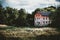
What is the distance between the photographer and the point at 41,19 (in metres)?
1.79

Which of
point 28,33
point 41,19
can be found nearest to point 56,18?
point 41,19

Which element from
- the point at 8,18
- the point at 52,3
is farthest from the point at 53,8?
the point at 8,18

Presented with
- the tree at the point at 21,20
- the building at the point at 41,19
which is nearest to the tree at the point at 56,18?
the building at the point at 41,19

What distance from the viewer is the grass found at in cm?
177

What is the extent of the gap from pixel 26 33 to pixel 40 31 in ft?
0.59

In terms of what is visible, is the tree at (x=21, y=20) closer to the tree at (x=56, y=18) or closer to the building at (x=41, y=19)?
the building at (x=41, y=19)

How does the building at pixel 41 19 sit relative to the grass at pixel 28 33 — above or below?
above

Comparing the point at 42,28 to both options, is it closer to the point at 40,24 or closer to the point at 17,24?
the point at 40,24

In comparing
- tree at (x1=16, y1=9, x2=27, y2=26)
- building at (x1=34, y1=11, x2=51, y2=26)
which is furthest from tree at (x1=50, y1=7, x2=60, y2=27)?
tree at (x1=16, y1=9, x2=27, y2=26)

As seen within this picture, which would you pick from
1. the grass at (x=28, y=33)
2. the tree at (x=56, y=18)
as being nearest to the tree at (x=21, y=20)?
the grass at (x=28, y=33)

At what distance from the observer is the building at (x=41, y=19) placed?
1793mm

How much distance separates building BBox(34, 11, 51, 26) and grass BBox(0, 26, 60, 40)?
0.07 m

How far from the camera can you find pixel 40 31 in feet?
5.91

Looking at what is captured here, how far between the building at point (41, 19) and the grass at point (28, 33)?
71 millimetres
